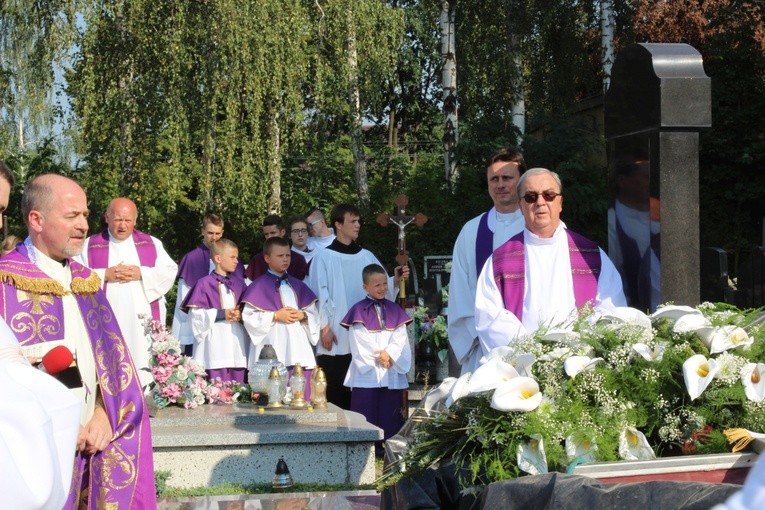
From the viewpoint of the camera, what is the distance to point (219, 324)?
10336mm

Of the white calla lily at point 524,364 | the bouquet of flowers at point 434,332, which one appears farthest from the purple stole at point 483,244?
the bouquet of flowers at point 434,332

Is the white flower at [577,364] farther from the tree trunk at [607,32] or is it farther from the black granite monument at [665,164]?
the tree trunk at [607,32]

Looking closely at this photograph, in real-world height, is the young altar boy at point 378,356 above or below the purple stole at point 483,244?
below

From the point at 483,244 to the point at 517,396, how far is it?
9.57 ft

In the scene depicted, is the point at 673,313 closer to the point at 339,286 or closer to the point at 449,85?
the point at 339,286

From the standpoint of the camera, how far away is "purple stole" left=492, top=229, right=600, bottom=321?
234 inches

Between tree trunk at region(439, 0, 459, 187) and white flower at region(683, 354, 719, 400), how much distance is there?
51.8ft

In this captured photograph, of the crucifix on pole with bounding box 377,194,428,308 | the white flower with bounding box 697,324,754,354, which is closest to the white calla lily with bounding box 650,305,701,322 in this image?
the white flower with bounding box 697,324,754,354

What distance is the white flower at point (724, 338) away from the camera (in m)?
4.06

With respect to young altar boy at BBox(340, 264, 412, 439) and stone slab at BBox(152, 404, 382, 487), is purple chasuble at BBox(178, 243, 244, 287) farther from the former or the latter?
stone slab at BBox(152, 404, 382, 487)

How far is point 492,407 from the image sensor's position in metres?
3.94

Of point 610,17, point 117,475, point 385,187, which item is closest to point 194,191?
point 385,187

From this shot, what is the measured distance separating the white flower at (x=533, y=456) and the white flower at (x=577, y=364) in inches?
11.6

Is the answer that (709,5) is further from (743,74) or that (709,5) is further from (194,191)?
(194,191)
